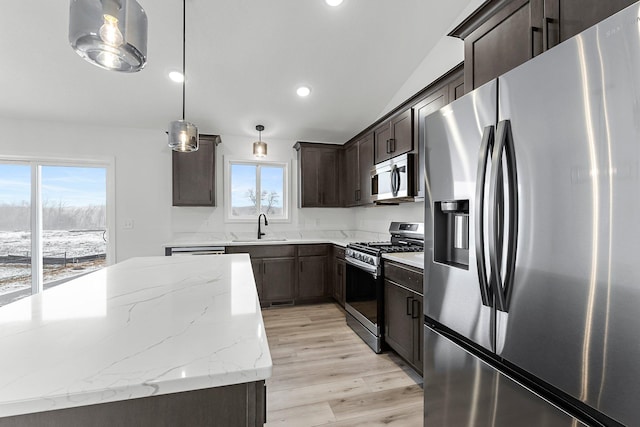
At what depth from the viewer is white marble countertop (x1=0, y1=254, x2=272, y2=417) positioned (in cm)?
57

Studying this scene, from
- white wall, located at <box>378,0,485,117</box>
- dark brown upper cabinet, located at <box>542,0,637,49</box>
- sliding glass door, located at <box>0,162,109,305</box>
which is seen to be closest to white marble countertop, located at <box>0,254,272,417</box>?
dark brown upper cabinet, located at <box>542,0,637,49</box>

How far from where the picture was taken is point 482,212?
1.15m

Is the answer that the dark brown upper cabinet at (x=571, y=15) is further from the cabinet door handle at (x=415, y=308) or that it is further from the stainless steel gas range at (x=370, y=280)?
the stainless steel gas range at (x=370, y=280)

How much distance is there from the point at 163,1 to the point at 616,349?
3.24 meters

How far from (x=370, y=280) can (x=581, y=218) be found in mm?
2022

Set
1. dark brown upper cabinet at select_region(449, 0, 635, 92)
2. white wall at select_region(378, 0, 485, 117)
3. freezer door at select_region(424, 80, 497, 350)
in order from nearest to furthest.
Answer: dark brown upper cabinet at select_region(449, 0, 635, 92), freezer door at select_region(424, 80, 497, 350), white wall at select_region(378, 0, 485, 117)

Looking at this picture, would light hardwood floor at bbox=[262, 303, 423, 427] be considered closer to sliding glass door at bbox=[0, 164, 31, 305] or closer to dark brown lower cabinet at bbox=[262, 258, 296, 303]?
dark brown lower cabinet at bbox=[262, 258, 296, 303]

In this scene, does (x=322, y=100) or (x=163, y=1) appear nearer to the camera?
(x=163, y=1)

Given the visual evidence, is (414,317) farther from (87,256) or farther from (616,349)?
(87,256)

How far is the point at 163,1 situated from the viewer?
7.71ft

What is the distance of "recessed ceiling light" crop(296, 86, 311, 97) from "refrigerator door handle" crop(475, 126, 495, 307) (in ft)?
8.60

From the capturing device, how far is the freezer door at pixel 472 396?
1017 millimetres

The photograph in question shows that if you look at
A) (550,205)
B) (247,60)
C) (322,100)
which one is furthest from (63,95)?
(550,205)

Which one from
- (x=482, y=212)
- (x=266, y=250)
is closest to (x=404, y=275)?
(x=482, y=212)
